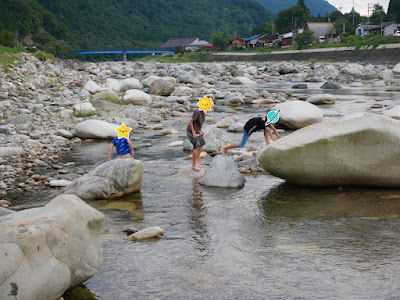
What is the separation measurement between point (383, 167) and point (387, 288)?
358 centimetres

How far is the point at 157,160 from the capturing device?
1139 cm

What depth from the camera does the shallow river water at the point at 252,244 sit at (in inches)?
190

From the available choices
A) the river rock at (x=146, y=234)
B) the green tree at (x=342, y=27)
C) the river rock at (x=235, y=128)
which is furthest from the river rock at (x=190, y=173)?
the green tree at (x=342, y=27)

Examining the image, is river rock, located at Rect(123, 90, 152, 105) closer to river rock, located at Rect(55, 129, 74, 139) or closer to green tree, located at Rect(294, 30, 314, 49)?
river rock, located at Rect(55, 129, 74, 139)

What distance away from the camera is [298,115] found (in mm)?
14789

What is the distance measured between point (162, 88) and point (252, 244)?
824 inches

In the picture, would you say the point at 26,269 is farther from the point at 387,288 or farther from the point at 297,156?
the point at 297,156

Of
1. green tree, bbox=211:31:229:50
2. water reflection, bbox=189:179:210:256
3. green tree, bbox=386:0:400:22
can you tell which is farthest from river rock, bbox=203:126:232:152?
green tree, bbox=211:31:229:50

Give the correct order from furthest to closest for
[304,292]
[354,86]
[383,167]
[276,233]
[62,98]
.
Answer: [354,86] → [62,98] → [383,167] → [276,233] → [304,292]

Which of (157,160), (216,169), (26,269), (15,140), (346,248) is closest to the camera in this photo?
(26,269)

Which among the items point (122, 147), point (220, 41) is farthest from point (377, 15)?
point (122, 147)

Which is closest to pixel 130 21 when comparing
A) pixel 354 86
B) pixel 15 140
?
pixel 354 86

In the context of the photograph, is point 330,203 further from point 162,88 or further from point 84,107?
point 162,88

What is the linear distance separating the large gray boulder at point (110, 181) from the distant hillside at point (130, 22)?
125861 millimetres
